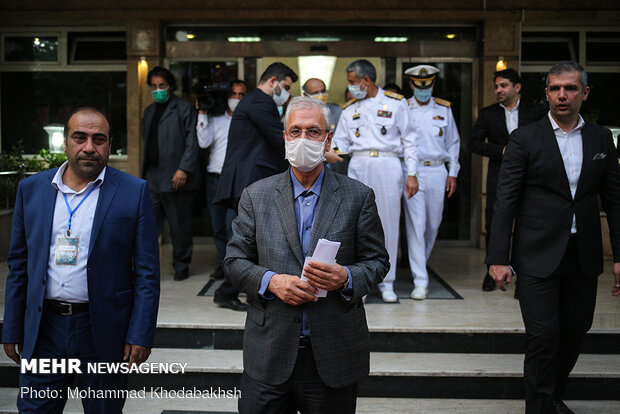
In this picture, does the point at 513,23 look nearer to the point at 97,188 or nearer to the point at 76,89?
the point at 76,89

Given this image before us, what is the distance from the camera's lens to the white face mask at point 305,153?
2.77 m

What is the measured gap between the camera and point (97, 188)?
3.07 m

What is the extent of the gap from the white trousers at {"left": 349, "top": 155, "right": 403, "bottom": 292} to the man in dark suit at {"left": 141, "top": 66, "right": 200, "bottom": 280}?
5.87 feet

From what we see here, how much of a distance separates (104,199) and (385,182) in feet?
10.6

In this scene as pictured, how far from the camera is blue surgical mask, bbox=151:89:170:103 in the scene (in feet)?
22.0

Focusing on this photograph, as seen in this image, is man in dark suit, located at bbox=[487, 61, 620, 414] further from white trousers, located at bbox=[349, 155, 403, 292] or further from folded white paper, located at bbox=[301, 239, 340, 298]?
white trousers, located at bbox=[349, 155, 403, 292]

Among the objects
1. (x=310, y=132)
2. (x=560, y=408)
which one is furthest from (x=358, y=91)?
(x=310, y=132)

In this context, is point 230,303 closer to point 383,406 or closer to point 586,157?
point 383,406

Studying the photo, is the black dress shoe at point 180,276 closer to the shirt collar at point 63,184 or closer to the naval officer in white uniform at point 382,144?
the naval officer in white uniform at point 382,144

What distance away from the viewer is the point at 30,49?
30.1 ft

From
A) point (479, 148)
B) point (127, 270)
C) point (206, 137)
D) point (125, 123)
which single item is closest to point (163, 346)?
point (127, 270)

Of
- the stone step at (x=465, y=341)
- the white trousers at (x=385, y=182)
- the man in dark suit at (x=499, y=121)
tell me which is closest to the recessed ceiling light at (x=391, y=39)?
the man in dark suit at (x=499, y=121)

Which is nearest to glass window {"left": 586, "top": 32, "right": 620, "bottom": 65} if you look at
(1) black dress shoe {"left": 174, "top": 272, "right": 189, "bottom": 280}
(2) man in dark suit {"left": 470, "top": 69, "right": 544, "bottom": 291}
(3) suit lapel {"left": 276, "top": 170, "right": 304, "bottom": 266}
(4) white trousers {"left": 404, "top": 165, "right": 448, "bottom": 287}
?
(2) man in dark suit {"left": 470, "top": 69, "right": 544, "bottom": 291}

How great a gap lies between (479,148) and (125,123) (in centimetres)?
495
